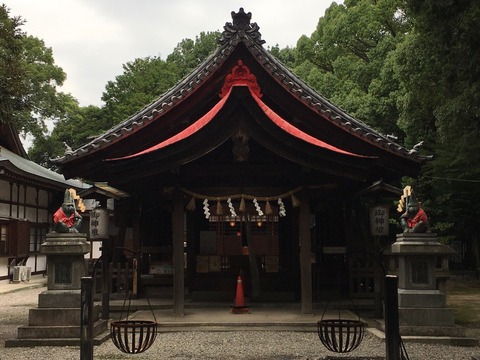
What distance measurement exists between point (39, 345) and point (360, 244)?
29.9ft

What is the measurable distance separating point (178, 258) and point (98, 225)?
3.77 m

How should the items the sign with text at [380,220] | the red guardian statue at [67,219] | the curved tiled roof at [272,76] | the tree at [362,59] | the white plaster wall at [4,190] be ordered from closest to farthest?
the red guardian statue at [67,219] < the curved tiled roof at [272,76] < the sign with text at [380,220] < the white plaster wall at [4,190] < the tree at [362,59]

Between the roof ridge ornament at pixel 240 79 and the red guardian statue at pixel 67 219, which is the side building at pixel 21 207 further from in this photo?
the red guardian statue at pixel 67 219

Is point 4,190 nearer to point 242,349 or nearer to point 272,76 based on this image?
point 272,76

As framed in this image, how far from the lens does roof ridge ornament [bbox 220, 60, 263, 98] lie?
14141 millimetres

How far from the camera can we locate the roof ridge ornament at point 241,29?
46.9ft

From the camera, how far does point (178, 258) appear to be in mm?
12406

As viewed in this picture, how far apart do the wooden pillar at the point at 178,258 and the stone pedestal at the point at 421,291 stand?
4845mm

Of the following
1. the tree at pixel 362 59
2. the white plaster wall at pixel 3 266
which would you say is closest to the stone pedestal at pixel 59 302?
the white plaster wall at pixel 3 266

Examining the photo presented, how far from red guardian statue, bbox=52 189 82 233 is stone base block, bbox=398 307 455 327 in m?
6.89

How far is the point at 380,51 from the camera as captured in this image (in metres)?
29.4

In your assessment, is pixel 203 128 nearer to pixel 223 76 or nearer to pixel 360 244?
pixel 223 76

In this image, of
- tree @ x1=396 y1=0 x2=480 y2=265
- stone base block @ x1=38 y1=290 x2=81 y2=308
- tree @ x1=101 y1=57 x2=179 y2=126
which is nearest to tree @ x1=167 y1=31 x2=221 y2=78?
tree @ x1=101 y1=57 x2=179 y2=126

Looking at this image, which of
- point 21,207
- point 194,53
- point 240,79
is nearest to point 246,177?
point 240,79
